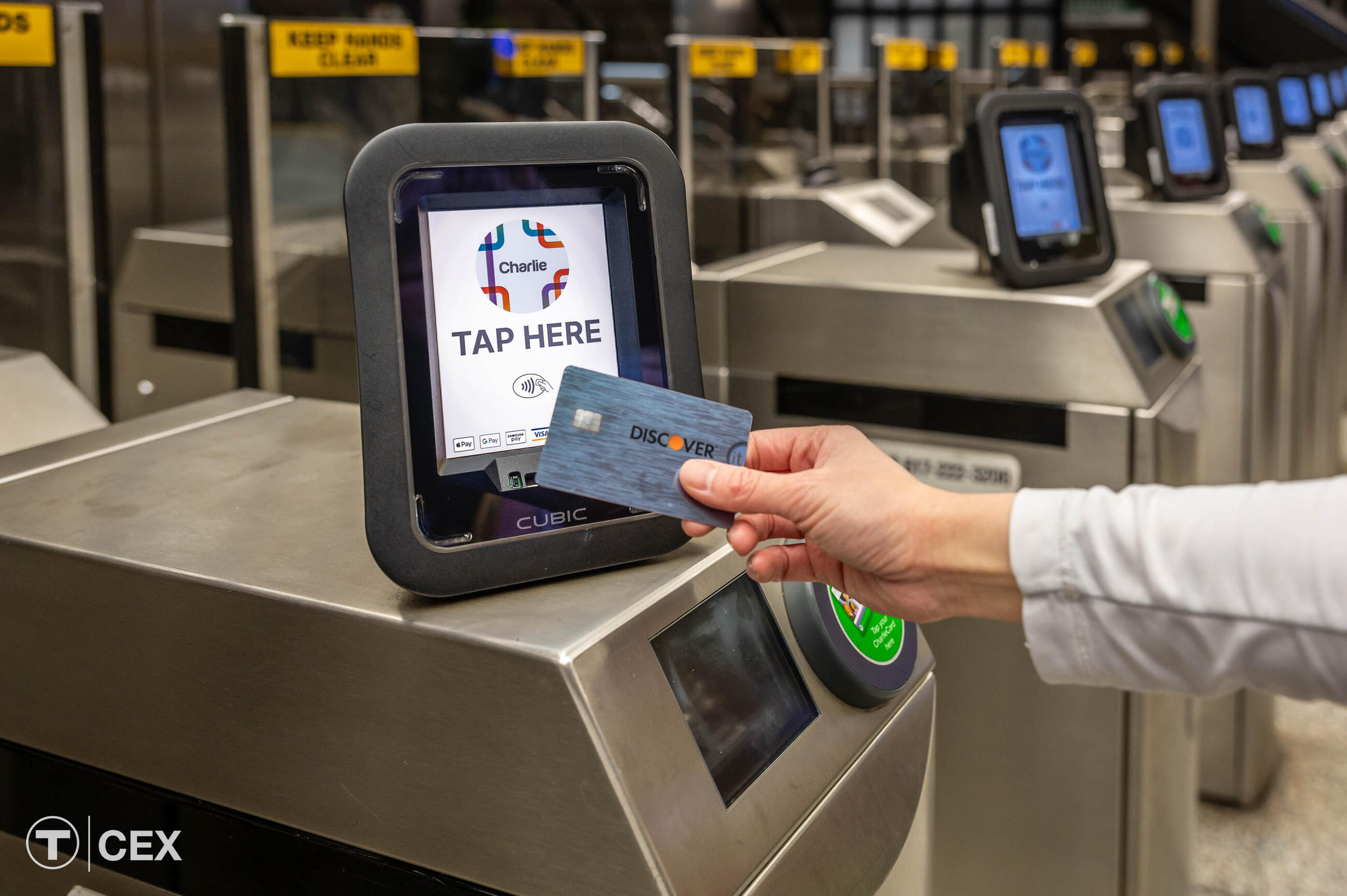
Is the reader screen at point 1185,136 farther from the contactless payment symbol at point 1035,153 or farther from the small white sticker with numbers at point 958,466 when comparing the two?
the small white sticker with numbers at point 958,466

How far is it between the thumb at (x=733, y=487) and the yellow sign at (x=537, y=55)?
1300mm

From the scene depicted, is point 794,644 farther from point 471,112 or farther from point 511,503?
point 471,112

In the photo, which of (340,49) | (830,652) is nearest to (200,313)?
(340,49)

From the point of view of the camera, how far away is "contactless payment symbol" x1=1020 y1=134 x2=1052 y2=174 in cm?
146

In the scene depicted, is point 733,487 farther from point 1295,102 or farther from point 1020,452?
point 1295,102

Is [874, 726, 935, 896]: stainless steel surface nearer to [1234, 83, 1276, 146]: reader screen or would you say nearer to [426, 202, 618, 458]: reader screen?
[426, 202, 618, 458]: reader screen

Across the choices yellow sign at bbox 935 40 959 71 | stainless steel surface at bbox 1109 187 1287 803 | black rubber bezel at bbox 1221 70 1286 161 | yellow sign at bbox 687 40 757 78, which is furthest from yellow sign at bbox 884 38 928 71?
stainless steel surface at bbox 1109 187 1287 803

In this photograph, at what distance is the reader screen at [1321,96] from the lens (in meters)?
4.19

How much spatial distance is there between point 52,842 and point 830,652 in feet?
1.58

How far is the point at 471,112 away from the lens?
189 cm

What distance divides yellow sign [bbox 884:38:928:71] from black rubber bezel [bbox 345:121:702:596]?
2.52 m

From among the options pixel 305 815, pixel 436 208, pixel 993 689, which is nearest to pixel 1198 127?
pixel 993 689

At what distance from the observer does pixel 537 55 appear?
5.95 feet

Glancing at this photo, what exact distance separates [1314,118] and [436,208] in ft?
13.8
